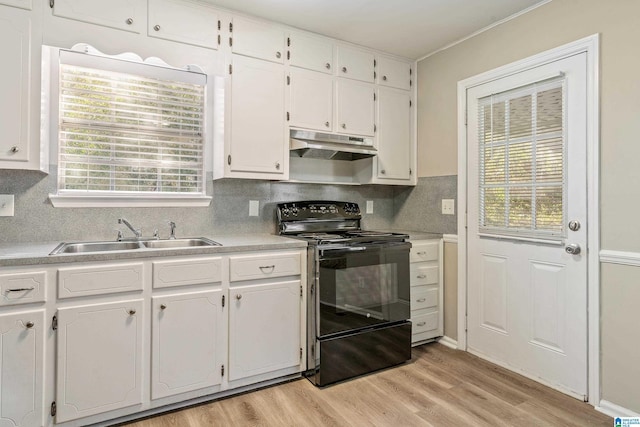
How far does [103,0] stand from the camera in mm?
2172

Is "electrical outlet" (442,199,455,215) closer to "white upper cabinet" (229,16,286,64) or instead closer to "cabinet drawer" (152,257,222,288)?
"white upper cabinet" (229,16,286,64)

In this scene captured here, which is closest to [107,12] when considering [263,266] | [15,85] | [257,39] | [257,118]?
[15,85]

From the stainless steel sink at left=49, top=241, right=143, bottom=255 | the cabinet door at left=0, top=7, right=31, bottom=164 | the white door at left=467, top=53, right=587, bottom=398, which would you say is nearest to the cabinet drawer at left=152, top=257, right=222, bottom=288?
the stainless steel sink at left=49, top=241, right=143, bottom=255

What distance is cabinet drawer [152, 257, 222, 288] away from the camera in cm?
200

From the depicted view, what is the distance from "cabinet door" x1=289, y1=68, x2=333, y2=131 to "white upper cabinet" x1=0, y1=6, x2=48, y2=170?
151 cm

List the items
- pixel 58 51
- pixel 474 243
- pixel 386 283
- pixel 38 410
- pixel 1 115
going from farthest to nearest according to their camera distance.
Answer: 1. pixel 474 243
2. pixel 386 283
3. pixel 58 51
4. pixel 1 115
5. pixel 38 410

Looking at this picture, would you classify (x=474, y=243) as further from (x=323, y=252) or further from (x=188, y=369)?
(x=188, y=369)

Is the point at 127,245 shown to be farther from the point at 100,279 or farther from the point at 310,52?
the point at 310,52

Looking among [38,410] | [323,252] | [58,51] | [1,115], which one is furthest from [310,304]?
[58,51]

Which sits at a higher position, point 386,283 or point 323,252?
point 323,252

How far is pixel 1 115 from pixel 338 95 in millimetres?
2094

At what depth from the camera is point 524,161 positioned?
8.25 ft

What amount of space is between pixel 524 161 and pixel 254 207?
1.93 metres

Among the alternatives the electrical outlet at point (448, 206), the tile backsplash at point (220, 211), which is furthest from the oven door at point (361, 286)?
the tile backsplash at point (220, 211)
